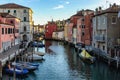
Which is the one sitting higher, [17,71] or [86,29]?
[86,29]

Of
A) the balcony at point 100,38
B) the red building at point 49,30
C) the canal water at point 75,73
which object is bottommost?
the canal water at point 75,73

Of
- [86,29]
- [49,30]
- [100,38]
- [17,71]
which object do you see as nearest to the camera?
[17,71]

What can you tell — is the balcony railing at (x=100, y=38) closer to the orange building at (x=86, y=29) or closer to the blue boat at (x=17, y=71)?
the orange building at (x=86, y=29)

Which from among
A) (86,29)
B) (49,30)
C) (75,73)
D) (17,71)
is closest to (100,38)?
(75,73)

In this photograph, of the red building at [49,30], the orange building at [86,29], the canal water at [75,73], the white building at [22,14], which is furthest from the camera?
the red building at [49,30]

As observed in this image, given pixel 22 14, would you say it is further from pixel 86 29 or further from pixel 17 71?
pixel 17 71

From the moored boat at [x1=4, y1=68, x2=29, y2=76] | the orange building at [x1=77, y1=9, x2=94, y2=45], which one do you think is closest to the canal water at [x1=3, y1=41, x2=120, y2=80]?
the moored boat at [x1=4, y1=68, x2=29, y2=76]

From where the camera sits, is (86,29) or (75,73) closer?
(75,73)

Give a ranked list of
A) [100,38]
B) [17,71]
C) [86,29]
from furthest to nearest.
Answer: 1. [86,29]
2. [100,38]
3. [17,71]

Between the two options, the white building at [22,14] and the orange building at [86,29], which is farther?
the white building at [22,14]

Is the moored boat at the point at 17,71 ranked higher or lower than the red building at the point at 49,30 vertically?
lower

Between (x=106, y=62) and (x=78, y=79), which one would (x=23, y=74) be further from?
(x=106, y=62)

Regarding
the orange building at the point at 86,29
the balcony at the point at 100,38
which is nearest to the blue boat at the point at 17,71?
the balcony at the point at 100,38

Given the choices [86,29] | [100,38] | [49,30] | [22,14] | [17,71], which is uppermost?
[22,14]
